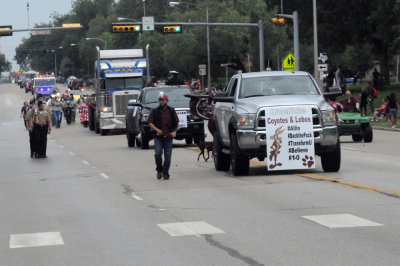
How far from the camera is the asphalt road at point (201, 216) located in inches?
381

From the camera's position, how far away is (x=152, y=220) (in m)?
12.6

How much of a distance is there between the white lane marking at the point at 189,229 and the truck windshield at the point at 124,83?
96.9ft

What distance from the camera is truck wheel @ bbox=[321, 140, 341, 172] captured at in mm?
18688

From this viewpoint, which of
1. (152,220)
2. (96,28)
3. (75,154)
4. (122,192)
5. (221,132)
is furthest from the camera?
(96,28)

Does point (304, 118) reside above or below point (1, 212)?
above

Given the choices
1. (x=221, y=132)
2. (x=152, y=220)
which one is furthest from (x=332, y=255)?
(x=221, y=132)

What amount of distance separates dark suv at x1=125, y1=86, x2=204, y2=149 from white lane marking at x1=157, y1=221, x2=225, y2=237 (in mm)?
15918

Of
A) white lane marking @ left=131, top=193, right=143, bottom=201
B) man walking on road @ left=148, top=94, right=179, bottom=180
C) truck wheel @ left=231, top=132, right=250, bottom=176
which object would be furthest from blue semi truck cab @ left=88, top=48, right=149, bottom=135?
white lane marking @ left=131, top=193, right=143, bottom=201

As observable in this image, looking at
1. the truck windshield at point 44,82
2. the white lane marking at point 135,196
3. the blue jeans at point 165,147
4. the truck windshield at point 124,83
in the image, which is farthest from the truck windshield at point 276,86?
the truck windshield at point 44,82

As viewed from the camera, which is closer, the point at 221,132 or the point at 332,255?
the point at 332,255

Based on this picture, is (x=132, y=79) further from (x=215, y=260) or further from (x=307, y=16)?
(x=215, y=260)

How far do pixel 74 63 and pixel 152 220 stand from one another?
179 meters

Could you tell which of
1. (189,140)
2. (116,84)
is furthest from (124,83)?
(189,140)

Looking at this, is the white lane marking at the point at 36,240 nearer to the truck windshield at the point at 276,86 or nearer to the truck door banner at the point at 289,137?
the truck door banner at the point at 289,137
